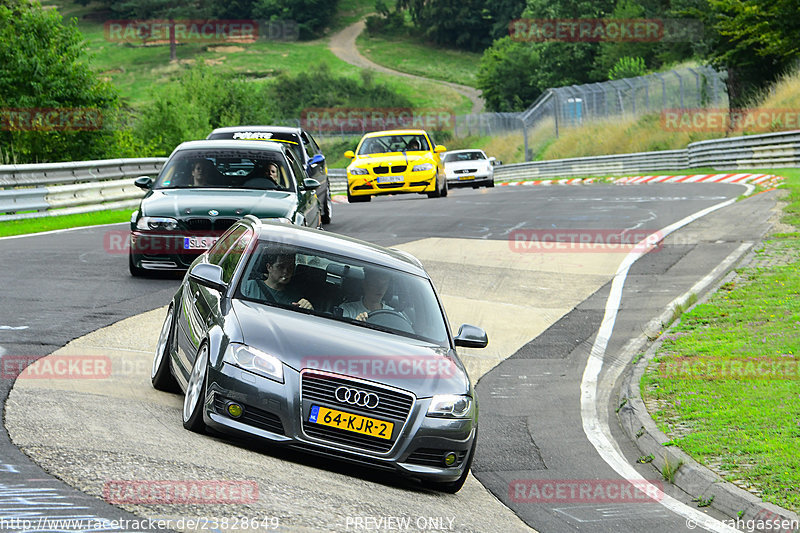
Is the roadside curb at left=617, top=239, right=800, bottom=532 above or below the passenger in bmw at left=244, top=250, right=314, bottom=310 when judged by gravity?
below

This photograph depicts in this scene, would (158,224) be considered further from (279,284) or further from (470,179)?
(470,179)

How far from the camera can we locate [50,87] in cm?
3450

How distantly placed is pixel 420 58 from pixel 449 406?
466 ft

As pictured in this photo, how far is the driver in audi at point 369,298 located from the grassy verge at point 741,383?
2.63 m

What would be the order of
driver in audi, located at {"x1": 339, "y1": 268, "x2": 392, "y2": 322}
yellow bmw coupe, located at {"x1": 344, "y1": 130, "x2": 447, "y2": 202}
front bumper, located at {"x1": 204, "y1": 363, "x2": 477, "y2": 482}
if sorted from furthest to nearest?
1. yellow bmw coupe, located at {"x1": 344, "y1": 130, "x2": 447, "y2": 202}
2. driver in audi, located at {"x1": 339, "y1": 268, "x2": 392, "y2": 322}
3. front bumper, located at {"x1": 204, "y1": 363, "x2": 477, "y2": 482}

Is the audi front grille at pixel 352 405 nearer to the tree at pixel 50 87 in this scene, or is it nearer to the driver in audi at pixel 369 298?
the driver in audi at pixel 369 298

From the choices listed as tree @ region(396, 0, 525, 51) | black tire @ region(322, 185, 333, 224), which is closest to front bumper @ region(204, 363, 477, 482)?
black tire @ region(322, 185, 333, 224)

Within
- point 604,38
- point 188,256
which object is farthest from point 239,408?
point 604,38

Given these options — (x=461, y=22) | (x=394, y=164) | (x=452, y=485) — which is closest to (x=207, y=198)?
(x=452, y=485)

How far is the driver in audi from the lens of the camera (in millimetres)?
7730

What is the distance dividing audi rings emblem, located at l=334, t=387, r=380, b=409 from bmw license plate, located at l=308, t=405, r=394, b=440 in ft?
0.25

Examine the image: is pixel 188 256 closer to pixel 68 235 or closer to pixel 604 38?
pixel 68 235

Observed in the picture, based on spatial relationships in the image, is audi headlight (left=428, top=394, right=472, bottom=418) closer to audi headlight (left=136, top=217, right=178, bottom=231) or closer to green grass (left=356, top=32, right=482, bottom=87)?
audi headlight (left=136, top=217, right=178, bottom=231)

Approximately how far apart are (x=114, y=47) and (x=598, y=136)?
10487 centimetres
